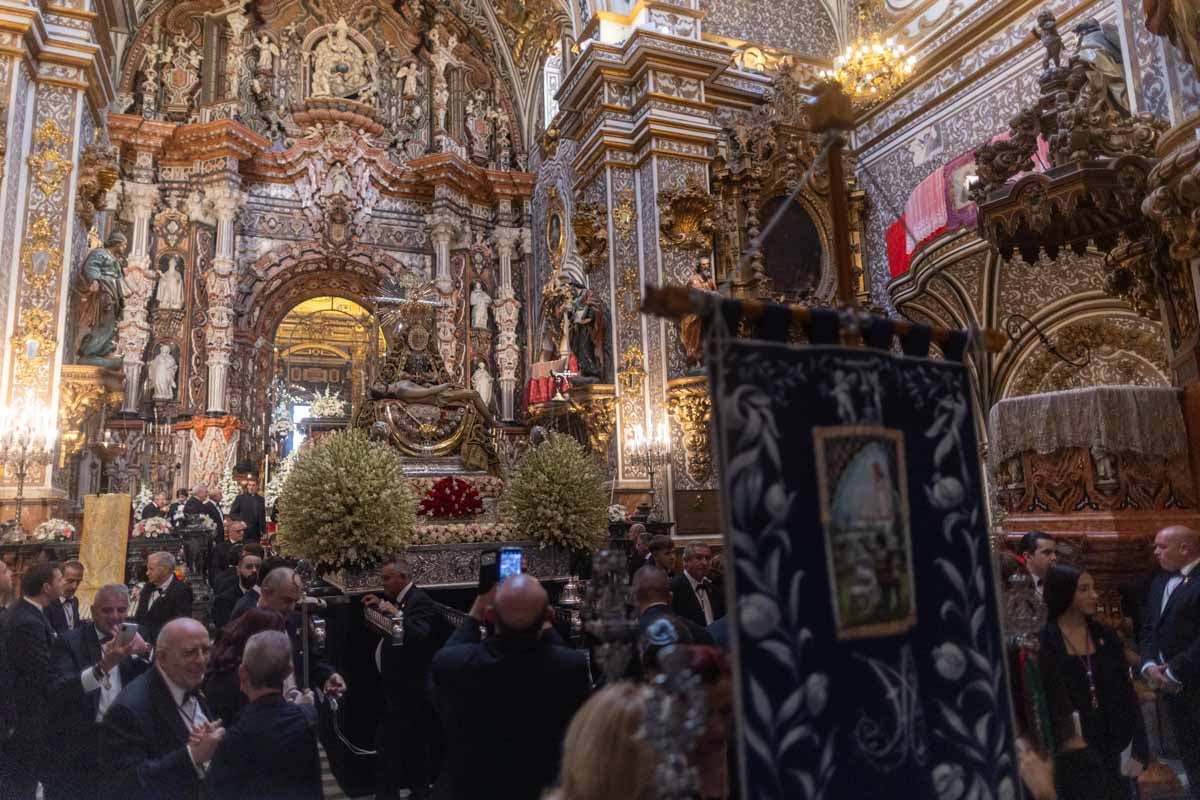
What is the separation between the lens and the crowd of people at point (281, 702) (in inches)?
85.3

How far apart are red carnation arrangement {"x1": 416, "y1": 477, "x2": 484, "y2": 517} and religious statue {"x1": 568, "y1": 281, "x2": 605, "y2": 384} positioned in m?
5.59

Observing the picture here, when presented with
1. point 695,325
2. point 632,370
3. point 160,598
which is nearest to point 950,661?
point 160,598

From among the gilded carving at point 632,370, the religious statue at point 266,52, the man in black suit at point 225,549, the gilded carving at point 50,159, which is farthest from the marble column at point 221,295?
the gilded carving at point 632,370

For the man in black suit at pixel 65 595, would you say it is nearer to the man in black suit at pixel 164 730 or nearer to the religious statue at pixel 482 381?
the man in black suit at pixel 164 730

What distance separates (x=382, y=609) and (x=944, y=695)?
138 inches

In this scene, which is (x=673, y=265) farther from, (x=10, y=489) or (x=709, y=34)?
(x=10, y=489)

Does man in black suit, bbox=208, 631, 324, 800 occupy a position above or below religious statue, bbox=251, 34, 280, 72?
below

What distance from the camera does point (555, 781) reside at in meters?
2.67

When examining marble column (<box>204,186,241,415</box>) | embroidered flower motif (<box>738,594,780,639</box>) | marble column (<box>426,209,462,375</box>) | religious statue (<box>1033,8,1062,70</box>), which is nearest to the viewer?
embroidered flower motif (<box>738,594,780,639</box>)

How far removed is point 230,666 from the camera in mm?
3396

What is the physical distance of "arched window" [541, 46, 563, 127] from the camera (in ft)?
55.8

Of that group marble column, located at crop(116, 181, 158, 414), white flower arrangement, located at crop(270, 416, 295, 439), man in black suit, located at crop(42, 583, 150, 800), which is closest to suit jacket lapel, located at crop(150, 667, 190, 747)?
man in black suit, located at crop(42, 583, 150, 800)

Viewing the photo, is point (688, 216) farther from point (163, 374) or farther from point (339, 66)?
point (163, 374)

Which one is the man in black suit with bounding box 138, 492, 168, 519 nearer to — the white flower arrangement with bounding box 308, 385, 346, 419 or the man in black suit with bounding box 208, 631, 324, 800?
the white flower arrangement with bounding box 308, 385, 346, 419
